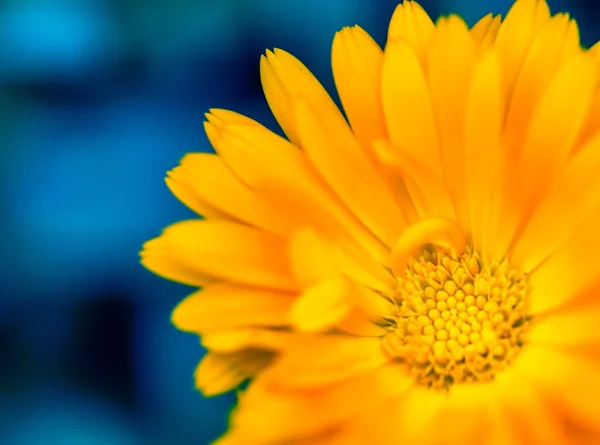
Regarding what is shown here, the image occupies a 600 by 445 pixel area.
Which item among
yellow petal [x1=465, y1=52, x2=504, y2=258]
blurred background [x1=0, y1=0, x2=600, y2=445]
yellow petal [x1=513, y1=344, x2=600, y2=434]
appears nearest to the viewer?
yellow petal [x1=513, y1=344, x2=600, y2=434]

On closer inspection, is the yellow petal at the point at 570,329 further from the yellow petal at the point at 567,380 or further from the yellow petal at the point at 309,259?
the yellow petal at the point at 309,259

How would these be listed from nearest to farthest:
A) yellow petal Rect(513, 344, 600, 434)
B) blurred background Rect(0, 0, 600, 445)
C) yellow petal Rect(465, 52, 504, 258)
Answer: yellow petal Rect(513, 344, 600, 434) → yellow petal Rect(465, 52, 504, 258) → blurred background Rect(0, 0, 600, 445)

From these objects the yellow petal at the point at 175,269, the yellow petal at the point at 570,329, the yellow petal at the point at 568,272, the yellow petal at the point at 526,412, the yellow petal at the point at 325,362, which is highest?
the yellow petal at the point at 175,269

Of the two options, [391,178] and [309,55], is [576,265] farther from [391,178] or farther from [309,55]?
[309,55]

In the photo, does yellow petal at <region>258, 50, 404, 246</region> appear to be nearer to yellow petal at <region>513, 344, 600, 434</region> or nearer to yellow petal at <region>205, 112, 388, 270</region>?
yellow petal at <region>205, 112, 388, 270</region>

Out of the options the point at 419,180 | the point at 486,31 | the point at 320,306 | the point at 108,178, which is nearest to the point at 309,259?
the point at 320,306

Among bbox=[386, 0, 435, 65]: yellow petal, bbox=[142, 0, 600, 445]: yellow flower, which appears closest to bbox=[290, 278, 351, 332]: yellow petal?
bbox=[142, 0, 600, 445]: yellow flower

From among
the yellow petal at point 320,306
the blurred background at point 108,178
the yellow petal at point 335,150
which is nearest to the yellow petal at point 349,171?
the yellow petal at point 335,150
